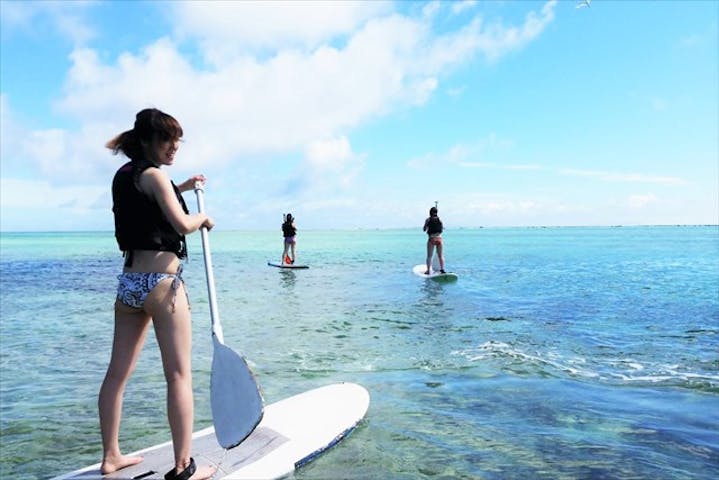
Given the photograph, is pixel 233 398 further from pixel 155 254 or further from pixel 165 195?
pixel 165 195

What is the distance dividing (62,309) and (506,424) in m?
12.6

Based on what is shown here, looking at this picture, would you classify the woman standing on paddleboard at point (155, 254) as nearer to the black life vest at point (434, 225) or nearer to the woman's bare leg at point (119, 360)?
the woman's bare leg at point (119, 360)

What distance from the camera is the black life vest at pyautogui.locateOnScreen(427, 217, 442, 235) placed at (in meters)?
20.2

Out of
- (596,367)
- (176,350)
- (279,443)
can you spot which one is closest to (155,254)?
(176,350)

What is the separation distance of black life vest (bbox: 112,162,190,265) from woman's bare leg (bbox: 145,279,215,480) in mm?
281

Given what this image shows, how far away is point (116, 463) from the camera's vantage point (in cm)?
363

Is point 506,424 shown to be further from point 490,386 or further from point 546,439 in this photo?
point 490,386

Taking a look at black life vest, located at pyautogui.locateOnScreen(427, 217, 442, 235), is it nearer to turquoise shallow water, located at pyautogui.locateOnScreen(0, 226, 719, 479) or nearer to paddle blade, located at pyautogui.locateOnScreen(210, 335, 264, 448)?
turquoise shallow water, located at pyautogui.locateOnScreen(0, 226, 719, 479)

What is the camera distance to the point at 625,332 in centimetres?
1026

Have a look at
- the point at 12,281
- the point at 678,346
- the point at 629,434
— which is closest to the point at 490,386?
the point at 629,434

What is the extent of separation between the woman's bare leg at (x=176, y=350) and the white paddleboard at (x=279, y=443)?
0.51 metres

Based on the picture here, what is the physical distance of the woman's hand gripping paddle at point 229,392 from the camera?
337 cm

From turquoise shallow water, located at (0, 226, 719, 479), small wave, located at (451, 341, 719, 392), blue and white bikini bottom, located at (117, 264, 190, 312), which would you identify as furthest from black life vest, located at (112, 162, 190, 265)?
small wave, located at (451, 341, 719, 392)

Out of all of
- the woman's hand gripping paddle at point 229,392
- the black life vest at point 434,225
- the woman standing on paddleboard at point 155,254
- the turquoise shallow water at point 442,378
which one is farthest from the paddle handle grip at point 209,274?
the black life vest at point 434,225
